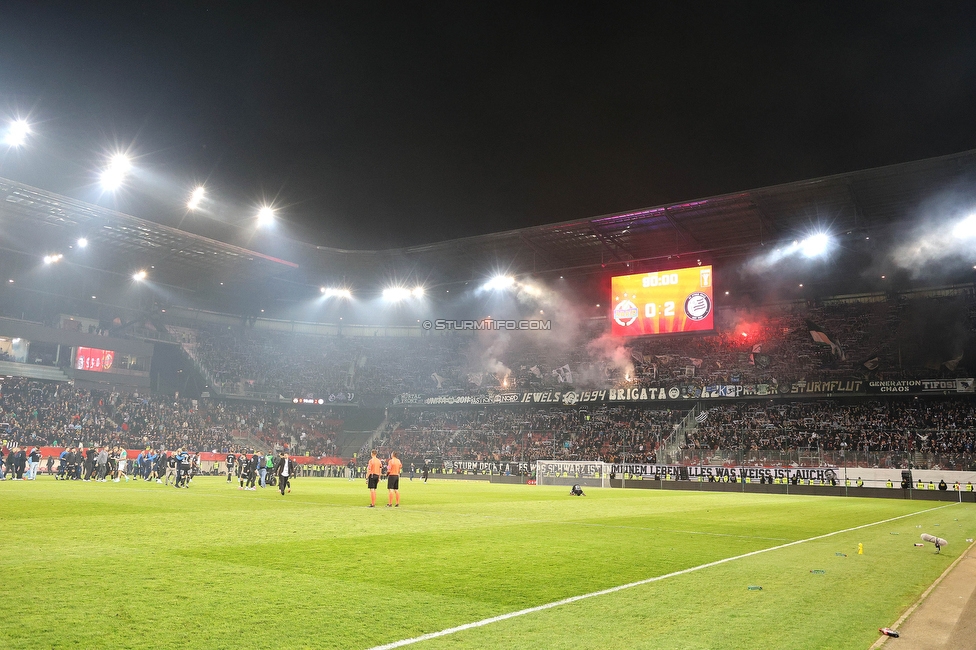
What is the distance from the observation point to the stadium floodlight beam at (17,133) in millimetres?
32812

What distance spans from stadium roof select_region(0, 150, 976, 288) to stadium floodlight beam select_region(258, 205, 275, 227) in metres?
4.13

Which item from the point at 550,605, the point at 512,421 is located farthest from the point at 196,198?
the point at 550,605

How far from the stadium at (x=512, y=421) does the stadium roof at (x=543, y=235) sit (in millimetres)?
276

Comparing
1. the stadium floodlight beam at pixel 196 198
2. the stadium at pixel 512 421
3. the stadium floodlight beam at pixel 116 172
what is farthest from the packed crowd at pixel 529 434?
the stadium floodlight beam at pixel 116 172

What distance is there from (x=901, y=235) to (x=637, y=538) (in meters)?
42.5

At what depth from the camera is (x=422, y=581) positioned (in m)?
8.51

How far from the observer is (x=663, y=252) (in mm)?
53031

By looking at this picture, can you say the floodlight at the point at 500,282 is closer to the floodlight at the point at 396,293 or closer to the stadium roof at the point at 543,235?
the stadium roof at the point at 543,235

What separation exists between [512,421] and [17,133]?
42181 millimetres

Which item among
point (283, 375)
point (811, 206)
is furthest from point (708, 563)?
point (283, 375)

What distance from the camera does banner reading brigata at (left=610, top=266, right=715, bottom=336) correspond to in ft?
148

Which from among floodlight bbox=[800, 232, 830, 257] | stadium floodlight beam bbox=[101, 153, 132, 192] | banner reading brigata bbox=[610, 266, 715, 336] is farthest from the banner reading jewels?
stadium floodlight beam bbox=[101, 153, 132, 192]

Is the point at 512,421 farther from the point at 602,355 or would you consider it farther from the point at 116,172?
the point at 116,172

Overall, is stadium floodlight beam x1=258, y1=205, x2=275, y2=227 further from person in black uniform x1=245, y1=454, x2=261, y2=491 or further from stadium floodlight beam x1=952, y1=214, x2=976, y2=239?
stadium floodlight beam x1=952, y1=214, x2=976, y2=239
